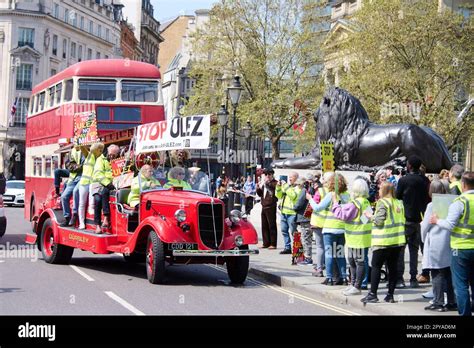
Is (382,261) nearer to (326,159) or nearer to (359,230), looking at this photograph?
(359,230)

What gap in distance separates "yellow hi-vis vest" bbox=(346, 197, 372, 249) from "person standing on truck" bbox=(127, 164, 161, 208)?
4.05 m

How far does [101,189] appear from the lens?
1507 centimetres

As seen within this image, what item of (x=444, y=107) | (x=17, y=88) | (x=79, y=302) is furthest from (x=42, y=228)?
(x=17, y=88)

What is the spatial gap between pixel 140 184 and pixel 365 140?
1107 centimetres

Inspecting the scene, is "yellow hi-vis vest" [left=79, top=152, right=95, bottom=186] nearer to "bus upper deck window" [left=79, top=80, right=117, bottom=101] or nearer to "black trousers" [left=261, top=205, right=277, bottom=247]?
"black trousers" [left=261, top=205, right=277, bottom=247]

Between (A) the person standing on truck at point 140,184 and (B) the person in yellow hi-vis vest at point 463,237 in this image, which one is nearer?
(B) the person in yellow hi-vis vest at point 463,237

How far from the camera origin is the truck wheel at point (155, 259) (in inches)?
519

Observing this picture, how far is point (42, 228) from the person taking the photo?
1680cm

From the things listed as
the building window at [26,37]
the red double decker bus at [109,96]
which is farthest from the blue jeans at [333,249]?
the building window at [26,37]

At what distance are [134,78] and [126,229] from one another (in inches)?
339

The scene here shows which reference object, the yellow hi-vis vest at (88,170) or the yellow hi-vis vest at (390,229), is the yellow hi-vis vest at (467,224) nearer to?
the yellow hi-vis vest at (390,229)

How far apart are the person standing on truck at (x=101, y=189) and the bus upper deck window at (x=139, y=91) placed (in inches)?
274

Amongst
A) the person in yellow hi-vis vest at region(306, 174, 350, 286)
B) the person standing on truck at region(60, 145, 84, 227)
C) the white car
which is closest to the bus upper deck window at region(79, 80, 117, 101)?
the person standing on truck at region(60, 145, 84, 227)
